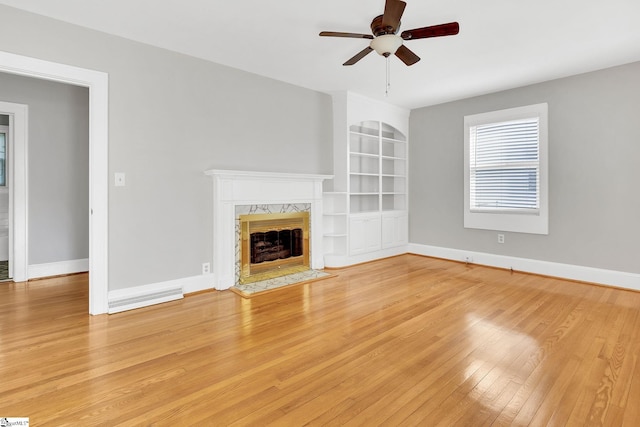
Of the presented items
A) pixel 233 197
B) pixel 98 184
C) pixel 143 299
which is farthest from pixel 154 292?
pixel 233 197

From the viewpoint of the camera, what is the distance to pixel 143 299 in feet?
10.4

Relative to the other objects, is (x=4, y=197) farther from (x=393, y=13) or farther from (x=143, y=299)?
(x=393, y=13)

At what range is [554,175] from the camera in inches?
169

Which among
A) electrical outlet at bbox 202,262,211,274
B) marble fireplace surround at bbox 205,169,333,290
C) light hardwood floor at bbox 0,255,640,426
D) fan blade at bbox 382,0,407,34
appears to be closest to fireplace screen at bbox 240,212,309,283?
marble fireplace surround at bbox 205,169,333,290

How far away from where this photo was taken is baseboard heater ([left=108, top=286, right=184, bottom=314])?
3.03 metres

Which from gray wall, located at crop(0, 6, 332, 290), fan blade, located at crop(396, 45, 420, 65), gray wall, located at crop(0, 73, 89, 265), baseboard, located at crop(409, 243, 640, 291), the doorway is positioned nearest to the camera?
fan blade, located at crop(396, 45, 420, 65)

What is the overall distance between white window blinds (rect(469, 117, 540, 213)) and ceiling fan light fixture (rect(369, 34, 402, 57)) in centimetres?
296

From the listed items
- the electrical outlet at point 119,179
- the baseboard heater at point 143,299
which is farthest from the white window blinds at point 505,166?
the electrical outlet at point 119,179

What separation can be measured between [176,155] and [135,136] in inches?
16.6

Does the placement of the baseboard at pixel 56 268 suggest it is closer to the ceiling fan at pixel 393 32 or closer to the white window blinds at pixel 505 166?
the ceiling fan at pixel 393 32

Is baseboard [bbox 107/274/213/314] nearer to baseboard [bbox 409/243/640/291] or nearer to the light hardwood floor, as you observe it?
the light hardwood floor

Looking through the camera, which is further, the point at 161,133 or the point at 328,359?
the point at 161,133

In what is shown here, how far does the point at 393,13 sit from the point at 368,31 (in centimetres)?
80

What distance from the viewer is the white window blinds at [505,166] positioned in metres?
4.51
